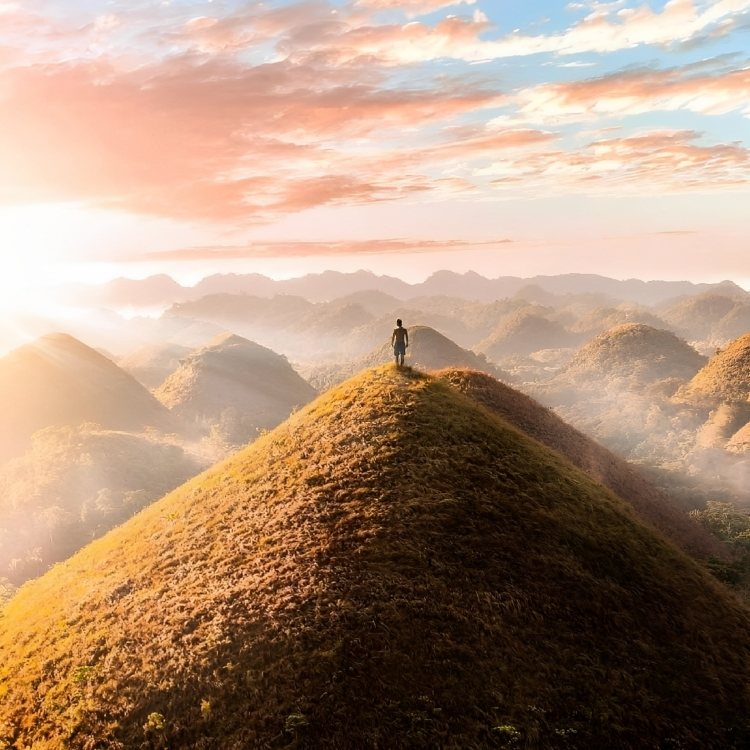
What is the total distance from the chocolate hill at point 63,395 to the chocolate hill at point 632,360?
11104cm

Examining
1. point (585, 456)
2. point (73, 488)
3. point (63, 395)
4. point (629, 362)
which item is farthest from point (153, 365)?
point (585, 456)

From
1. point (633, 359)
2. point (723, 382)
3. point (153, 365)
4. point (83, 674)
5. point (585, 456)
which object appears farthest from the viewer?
point (153, 365)

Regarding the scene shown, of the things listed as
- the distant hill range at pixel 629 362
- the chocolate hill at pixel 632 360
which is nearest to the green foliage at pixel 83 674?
the distant hill range at pixel 629 362

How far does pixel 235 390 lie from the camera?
129m

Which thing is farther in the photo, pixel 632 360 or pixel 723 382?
pixel 632 360

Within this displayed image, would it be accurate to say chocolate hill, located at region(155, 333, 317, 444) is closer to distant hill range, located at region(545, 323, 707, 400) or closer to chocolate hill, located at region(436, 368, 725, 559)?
chocolate hill, located at region(436, 368, 725, 559)

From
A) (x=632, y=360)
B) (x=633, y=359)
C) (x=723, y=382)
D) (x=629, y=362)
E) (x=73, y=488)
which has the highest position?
(x=633, y=359)

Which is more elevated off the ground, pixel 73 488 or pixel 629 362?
pixel 629 362

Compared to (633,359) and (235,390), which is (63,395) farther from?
(633,359)

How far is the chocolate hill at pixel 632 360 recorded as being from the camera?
14112 cm

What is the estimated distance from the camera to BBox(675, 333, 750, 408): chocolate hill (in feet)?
301

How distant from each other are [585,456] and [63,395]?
9362 centimetres

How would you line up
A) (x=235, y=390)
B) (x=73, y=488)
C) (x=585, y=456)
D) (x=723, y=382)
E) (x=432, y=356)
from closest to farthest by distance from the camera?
(x=585, y=456) → (x=73, y=488) → (x=723, y=382) → (x=235, y=390) → (x=432, y=356)

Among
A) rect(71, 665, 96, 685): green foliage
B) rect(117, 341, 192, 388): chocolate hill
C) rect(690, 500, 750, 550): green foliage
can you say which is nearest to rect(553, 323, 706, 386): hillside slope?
rect(690, 500, 750, 550): green foliage
